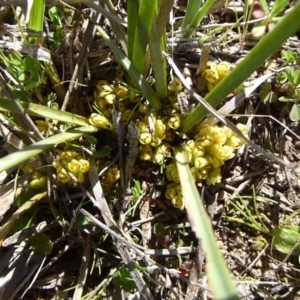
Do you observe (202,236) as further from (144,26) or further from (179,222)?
(179,222)

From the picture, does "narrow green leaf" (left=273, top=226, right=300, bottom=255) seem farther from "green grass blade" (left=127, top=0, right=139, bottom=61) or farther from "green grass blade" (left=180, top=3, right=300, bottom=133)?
"green grass blade" (left=127, top=0, right=139, bottom=61)

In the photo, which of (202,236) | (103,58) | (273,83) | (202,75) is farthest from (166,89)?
(202,236)

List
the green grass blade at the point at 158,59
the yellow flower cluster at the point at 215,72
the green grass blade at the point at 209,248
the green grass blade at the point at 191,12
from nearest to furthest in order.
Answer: the green grass blade at the point at 209,248 → the green grass blade at the point at 158,59 → the green grass blade at the point at 191,12 → the yellow flower cluster at the point at 215,72

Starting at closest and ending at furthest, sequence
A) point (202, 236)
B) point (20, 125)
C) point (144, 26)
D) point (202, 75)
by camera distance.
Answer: point (202, 236) < point (144, 26) < point (20, 125) < point (202, 75)

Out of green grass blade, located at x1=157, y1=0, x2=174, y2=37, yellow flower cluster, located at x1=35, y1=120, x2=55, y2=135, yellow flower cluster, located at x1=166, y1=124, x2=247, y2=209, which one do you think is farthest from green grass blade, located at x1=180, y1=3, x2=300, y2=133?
yellow flower cluster, located at x1=35, y1=120, x2=55, y2=135

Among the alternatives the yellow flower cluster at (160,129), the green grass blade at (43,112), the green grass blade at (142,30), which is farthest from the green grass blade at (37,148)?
the green grass blade at (142,30)

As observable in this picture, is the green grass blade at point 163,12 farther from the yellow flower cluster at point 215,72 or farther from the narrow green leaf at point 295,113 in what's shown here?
the narrow green leaf at point 295,113
